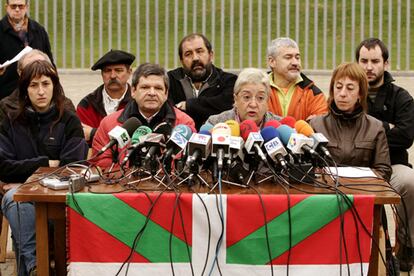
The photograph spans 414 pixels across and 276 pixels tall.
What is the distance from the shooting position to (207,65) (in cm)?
961

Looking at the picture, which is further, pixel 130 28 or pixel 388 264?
pixel 130 28

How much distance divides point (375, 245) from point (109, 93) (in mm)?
3516

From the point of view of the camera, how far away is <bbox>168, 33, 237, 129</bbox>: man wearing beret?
955 cm

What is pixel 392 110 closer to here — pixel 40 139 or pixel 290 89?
pixel 290 89

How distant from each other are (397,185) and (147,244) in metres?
2.56

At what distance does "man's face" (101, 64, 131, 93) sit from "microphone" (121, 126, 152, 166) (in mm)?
2470

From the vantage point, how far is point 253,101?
25.2ft

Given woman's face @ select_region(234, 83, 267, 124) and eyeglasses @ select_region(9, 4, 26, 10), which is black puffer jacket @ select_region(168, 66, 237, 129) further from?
eyeglasses @ select_region(9, 4, 26, 10)

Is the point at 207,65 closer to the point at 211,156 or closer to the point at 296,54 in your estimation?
the point at 296,54

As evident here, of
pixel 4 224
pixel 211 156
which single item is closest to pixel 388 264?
pixel 211 156

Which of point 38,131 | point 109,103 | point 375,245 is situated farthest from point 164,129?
point 109,103

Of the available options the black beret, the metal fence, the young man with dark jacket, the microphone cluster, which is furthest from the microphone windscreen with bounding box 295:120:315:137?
the metal fence

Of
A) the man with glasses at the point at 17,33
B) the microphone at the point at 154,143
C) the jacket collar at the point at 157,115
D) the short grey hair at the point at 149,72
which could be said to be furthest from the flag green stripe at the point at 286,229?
the man with glasses at the point at 17,33

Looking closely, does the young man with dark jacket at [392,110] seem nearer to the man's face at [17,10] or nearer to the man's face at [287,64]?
the man's face at [287,64]
